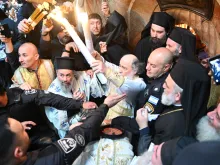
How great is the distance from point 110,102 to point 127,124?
0.80ft

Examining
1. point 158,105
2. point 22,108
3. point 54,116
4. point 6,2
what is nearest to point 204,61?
point 158,105

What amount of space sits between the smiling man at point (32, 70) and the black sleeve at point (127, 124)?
3.53 ft

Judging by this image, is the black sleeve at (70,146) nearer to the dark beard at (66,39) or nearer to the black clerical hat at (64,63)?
the black clerical hat at (64,63)

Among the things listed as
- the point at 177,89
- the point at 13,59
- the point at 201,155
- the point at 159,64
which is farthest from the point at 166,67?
the point at 201,155

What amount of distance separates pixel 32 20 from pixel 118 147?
1.64m

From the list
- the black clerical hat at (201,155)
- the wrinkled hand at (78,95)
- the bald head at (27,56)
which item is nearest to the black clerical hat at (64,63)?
the wrinkled hand at (78,95)

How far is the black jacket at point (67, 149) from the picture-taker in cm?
186

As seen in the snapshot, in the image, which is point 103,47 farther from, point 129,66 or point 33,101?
point 33,101

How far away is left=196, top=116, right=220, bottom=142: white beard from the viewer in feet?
5.98

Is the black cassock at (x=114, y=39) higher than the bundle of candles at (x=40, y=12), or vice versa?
the bundle of candles at (x=40, y=12)

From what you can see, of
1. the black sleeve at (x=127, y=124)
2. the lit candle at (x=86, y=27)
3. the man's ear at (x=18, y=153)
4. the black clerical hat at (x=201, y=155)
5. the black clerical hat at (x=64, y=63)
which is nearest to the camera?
the black clerical hat at (x=201, y=155)

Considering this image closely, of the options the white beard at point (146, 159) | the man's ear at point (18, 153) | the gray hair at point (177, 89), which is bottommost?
the white beard at point (146, 159)

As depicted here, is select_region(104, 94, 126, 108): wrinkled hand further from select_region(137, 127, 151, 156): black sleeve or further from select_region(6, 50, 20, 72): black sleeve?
select_region(6, 50, 20, 72): black sleeve

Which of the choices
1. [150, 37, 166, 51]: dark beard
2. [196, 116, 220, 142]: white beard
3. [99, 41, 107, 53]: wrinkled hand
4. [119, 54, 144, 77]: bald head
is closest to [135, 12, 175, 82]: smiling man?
[150, 37, 166, 51]: dark beard
